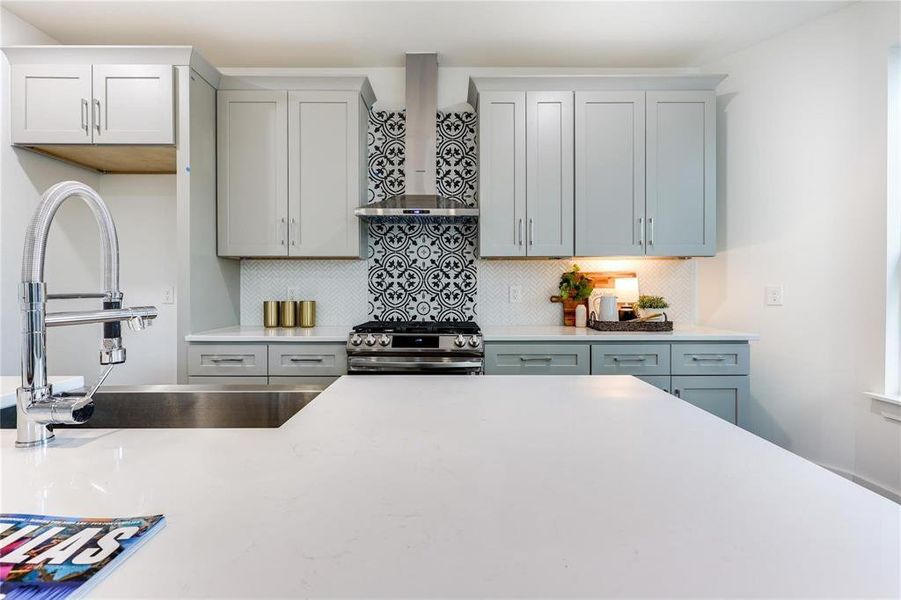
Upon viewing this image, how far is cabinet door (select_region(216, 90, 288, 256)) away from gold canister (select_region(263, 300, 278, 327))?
0.40 metres

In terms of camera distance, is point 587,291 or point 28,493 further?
point 587,291

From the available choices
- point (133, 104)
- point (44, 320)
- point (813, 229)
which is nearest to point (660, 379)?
point (813, 229)

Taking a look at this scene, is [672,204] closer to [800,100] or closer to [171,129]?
[800,100]

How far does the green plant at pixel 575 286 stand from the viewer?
10.7ft

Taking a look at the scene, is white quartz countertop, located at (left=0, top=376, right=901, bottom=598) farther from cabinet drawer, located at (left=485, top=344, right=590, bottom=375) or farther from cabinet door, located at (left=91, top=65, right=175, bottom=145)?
cabinet door, located at (left=91, top=65, right=175, bottom=145)

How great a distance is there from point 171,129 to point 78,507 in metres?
2.67

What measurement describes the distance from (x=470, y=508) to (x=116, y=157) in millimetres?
3385

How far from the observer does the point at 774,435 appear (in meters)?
3.04

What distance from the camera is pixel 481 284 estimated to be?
3428mm

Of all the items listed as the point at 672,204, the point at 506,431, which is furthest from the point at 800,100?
the point at 506,431

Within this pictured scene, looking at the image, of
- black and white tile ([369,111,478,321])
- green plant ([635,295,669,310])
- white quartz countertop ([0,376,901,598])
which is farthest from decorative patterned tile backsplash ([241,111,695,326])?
white quartz countertop ([0,376,901,598])

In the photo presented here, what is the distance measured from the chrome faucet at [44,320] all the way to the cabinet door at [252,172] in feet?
7.31

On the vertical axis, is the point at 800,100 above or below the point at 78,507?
above

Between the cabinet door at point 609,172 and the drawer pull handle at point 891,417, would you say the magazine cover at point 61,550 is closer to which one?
the cabinet door at point 609,172
